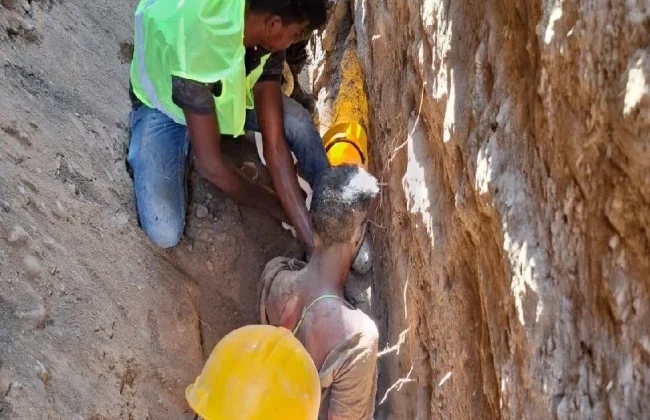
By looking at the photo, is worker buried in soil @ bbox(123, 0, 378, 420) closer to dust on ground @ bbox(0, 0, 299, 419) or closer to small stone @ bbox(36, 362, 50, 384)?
dust on ground @ bbox(0, 0, 299, 419)

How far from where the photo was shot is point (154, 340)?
8.45ft

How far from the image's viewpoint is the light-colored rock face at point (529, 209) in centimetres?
107

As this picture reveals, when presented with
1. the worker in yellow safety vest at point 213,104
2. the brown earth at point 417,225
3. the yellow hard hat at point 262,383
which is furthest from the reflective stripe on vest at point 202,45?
the yellow hard hat at point 262,383

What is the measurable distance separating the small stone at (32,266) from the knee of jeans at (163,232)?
50 cm

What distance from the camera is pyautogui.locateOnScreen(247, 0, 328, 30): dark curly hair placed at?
7.13 ft

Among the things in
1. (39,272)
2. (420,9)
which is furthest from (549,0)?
(39,272)

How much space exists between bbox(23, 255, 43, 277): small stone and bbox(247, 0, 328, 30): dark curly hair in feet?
3.69

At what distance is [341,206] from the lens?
2.29 m

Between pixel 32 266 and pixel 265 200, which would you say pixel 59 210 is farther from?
pixel 265 200

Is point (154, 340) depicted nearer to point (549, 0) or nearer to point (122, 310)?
point (122, 310)

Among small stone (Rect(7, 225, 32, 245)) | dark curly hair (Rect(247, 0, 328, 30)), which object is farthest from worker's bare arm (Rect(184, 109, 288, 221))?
small stone (Rect(7, 225, 32, 245))

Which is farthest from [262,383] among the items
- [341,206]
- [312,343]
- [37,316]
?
[37,316]

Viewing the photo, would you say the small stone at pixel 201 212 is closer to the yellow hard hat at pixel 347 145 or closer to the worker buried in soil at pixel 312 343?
the worker buried in soil at pixel 312 343

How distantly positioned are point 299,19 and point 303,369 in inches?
43.8
